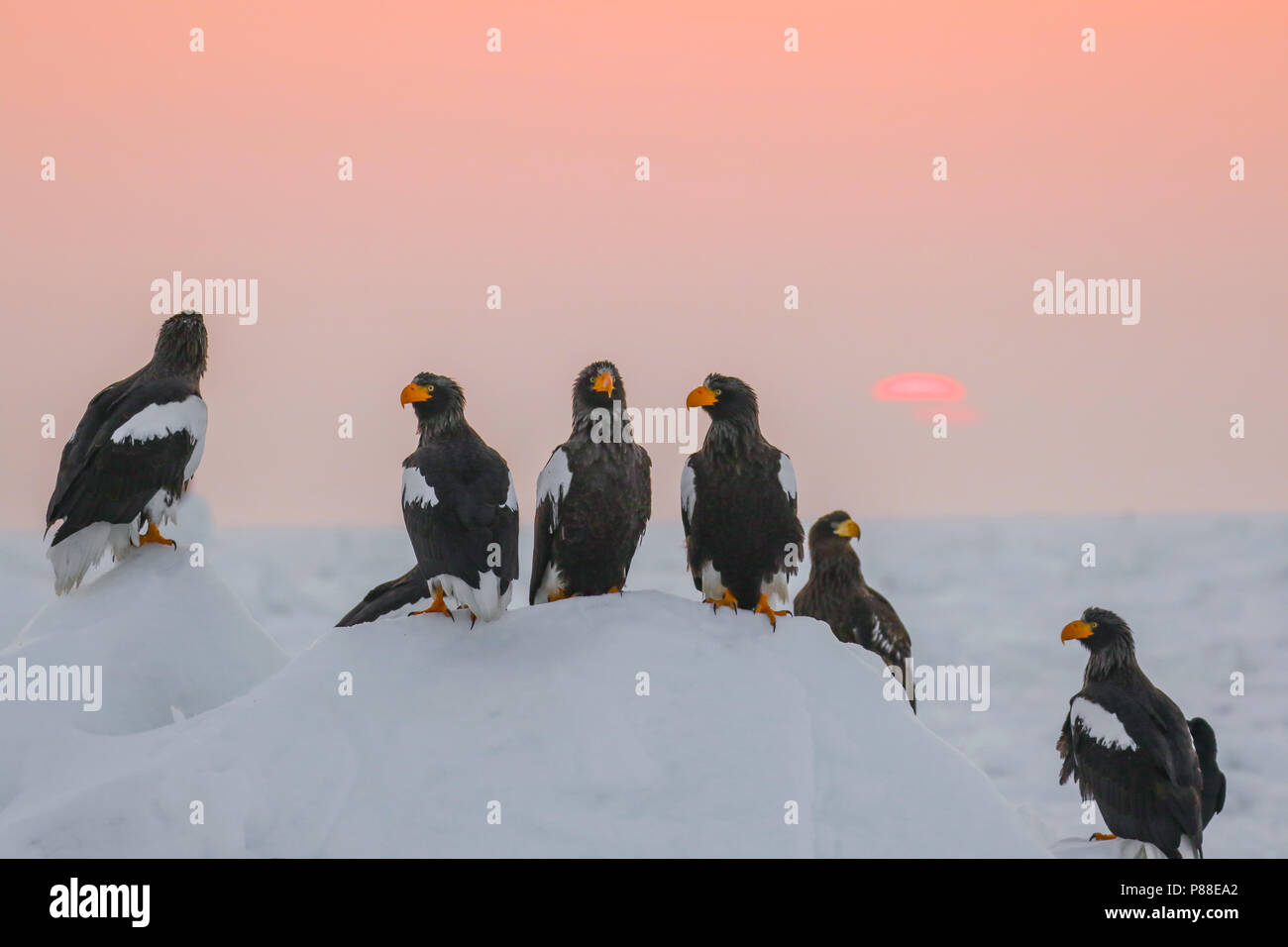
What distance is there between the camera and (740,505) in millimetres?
7914

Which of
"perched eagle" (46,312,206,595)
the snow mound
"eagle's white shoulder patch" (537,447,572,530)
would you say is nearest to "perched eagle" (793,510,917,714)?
the snow mound

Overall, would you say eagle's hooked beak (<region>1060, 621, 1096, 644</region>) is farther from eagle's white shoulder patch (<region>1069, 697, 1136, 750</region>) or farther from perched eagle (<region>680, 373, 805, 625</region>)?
perched eagle (<region>680, 373, 805, 625</region>)

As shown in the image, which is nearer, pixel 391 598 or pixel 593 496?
pixel 593 496

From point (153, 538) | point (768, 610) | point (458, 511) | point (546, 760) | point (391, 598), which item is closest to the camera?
point (546, 760)

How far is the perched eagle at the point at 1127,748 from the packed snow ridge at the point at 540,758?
1889 millimetres

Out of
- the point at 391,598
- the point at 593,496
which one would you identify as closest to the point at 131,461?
the point at 391,598

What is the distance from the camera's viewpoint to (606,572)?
320 inches

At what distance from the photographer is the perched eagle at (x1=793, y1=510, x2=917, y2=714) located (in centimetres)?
1014

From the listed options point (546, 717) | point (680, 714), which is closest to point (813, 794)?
point (680, 714)

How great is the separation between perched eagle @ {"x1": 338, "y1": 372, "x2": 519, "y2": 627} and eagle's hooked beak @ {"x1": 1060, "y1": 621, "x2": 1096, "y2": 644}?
445 cm

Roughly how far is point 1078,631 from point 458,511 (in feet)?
16.3

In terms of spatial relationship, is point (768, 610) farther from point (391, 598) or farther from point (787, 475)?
point (391, 598)

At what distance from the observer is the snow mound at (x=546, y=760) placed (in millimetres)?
5875

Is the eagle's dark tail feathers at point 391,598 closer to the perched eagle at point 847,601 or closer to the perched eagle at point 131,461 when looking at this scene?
the perched eagle at point 131,461
